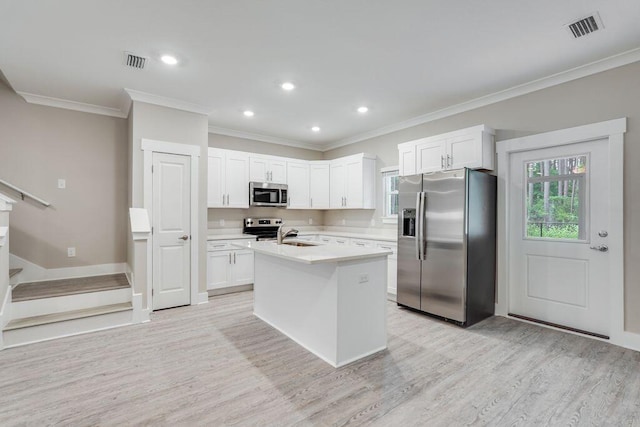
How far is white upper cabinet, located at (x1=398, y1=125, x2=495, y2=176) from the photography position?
3736mm

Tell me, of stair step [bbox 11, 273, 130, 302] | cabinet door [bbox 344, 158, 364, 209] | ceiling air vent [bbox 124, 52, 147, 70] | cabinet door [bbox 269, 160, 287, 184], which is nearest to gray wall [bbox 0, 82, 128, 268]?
stair step [bbox 11, 273, 130, 302]

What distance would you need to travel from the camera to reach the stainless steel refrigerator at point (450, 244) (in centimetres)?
346

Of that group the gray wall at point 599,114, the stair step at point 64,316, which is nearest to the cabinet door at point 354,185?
the gray wall at point 599,114

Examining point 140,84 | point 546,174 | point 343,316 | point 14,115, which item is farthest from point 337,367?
point 14,115

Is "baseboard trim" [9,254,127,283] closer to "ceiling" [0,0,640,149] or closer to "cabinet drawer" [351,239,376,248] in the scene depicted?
"ceiling" [0,0,640,149]

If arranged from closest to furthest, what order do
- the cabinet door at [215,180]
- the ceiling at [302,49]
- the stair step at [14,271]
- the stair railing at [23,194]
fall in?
the ceiling at [302,49] < the stair step at [14,271] < the stair railing at [23,194] < the cabinet door at [215,180]

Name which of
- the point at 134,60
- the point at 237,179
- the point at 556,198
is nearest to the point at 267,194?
the point at 237,179

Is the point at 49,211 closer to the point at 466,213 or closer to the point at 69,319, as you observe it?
the point at 69,319

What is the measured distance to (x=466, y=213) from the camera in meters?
3.44

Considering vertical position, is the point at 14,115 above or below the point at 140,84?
below

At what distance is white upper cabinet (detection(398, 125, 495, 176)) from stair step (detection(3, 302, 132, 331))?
405 cm

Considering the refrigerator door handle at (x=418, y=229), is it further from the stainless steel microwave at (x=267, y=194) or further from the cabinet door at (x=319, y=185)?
the stainless steel microwave at (x=267, y=194)

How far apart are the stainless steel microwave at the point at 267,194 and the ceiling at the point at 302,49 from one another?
4.82ft

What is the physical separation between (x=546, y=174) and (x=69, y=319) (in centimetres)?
540
